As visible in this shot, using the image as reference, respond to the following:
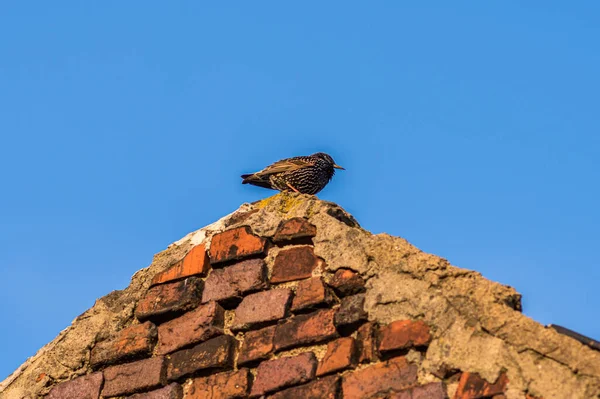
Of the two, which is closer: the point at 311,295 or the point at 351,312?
the point at 351,312

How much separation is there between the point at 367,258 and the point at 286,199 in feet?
A: 1.93

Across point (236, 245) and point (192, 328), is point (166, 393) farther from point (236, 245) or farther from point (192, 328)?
point (236, 245)

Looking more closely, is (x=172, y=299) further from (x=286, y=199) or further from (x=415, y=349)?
(x=415, y=349)

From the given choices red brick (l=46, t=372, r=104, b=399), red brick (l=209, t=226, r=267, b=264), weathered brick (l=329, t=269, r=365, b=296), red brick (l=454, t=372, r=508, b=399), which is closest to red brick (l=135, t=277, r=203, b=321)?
red brick (l=209, t=226, r=267, b=264)

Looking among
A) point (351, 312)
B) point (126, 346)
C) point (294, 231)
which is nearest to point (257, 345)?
point (351, 312)

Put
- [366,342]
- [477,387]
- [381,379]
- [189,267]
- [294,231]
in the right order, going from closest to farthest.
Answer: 1. [477,387]
2. [381,379]
3. [366,342]
4. [294,231]
5. [189,267]

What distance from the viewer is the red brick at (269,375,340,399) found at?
3.17m

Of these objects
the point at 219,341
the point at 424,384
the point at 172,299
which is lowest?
the point at 424,384

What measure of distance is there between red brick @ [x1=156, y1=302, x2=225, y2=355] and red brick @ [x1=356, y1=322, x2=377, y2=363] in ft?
1.93

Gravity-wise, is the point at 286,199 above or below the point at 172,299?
above

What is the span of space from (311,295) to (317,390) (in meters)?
0.40

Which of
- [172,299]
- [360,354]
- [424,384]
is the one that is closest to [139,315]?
[172,299]

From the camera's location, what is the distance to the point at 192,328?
3652 millimetres

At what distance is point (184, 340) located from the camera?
11.9 feet
